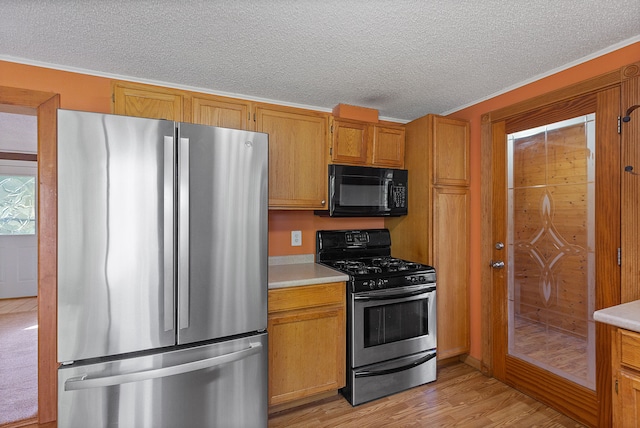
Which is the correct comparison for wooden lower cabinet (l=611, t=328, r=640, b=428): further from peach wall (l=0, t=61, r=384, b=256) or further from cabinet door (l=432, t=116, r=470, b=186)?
peach wall (l=0, t=61, r=384, b=256)

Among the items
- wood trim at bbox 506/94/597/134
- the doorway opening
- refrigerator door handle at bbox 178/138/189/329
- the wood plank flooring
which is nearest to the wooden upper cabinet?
wood trim at bbox 506/94/597/134

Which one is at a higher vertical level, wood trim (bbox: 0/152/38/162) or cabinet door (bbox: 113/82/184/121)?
wood trim (bbox: 0/152/38/162)

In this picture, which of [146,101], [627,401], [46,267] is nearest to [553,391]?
[627,401]

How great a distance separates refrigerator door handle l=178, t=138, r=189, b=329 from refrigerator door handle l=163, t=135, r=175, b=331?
0.03 metres

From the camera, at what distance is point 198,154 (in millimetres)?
1575

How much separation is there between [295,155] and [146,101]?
108 cm

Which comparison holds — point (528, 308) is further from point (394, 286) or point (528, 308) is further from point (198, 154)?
point (198, 154)

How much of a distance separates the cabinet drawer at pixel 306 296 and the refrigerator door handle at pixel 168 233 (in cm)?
65

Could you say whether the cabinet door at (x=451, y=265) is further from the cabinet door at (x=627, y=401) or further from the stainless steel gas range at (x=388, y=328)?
the cabinet door at (x=627, y=401)

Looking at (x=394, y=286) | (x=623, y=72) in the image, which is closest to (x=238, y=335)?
(x=394, y=286)

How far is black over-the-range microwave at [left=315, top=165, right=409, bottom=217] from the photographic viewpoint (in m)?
2.54

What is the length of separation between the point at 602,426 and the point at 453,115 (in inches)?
102

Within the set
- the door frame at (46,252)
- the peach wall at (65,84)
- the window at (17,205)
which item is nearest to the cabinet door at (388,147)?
the peach wall at (65,84)

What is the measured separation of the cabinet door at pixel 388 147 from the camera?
2.75 meters
